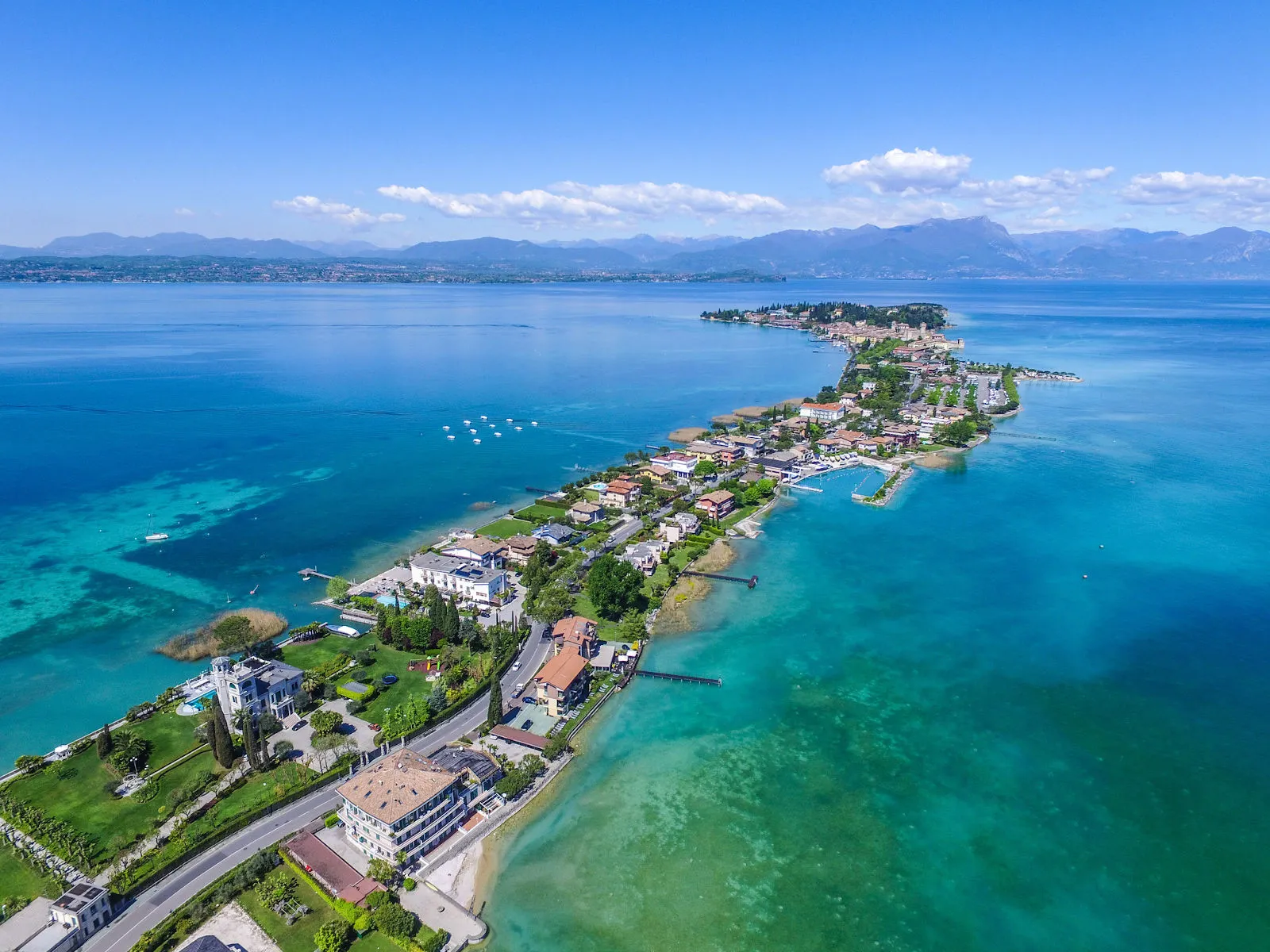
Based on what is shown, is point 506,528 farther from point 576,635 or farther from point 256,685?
point 256,685

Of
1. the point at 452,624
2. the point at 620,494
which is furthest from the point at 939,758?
the point at 620,494

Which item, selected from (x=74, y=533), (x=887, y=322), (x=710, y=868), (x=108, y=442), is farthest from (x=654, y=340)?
(x=710, y=868)

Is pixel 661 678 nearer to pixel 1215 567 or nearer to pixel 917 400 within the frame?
pixel 1215 567

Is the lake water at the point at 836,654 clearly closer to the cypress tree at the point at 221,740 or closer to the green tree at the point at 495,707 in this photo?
the green tree at the point at 495,707

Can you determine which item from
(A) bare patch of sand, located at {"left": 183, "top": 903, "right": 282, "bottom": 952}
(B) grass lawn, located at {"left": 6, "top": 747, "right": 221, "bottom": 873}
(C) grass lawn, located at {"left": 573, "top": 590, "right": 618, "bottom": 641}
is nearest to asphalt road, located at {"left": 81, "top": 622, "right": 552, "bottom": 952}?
(A) bare patch of sand, located at {"left": 183, "top": 903, "right": 282, "bottom": 952}

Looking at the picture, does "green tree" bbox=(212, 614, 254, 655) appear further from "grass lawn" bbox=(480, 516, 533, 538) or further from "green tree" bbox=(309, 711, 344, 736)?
"grass lawn" bbox=(480, 516, 533, 538)

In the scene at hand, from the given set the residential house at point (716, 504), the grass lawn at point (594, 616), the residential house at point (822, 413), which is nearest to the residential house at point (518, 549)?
the grass lawn at point (594, 616)
